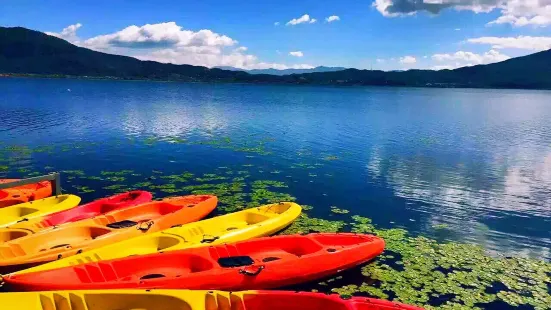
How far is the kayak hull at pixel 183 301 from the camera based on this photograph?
9227 mm

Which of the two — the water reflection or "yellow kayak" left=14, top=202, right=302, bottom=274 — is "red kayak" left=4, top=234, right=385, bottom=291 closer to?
"yellow kayak" left=14, top=202, right=302, bottom=274

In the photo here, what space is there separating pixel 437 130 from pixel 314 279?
4934 centimetres

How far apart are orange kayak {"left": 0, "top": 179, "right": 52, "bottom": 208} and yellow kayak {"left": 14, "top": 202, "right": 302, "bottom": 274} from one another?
907 cm

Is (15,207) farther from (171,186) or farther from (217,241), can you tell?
(217,241)

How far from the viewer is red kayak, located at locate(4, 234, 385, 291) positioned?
1073 centimetres

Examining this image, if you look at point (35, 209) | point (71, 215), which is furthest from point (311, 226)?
point (35, 209)

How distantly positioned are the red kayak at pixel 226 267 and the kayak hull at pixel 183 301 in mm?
886

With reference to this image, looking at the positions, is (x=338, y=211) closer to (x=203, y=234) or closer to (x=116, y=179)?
(x=203, y=234)

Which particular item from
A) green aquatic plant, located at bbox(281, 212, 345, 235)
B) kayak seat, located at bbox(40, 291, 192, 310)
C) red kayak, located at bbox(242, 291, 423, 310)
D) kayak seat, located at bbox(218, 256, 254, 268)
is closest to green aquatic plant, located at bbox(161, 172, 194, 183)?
green aquatic plant, located at bbox(281, 212, 345, 235)

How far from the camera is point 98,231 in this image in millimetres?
15469

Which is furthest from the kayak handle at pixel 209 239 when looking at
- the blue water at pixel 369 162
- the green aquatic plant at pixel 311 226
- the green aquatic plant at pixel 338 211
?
the green aquatic plant at pixel 338 211

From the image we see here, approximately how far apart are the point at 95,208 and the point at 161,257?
7.15m

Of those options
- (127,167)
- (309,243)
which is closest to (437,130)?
(127,167)

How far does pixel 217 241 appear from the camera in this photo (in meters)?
14.5
